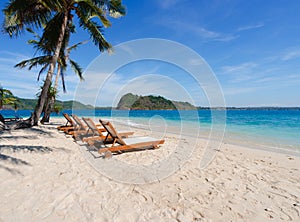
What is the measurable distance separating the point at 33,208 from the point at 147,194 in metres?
1.49

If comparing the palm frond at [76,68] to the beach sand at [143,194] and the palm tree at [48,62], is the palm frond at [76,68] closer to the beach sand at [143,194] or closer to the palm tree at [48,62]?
the palm tree at [48,62]

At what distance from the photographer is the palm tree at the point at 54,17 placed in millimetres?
7082

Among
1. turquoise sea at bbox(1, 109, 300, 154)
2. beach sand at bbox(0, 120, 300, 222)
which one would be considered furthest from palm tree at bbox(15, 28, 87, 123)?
beach sand at bbox(0, 120, 300, 222)

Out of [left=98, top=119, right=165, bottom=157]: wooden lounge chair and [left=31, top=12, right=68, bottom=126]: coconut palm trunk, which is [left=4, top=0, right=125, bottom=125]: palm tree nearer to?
[left=31, top=12, right=68, bottom=126]: coconut palm trunk

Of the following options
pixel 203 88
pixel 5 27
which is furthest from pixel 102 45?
pixel 203 88

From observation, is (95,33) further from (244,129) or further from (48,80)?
(244,129)

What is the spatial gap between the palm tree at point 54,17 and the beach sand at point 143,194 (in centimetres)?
583

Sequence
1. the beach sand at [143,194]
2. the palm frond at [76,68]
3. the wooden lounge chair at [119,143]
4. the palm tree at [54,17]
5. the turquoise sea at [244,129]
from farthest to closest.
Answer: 1. the palm frond at [76,68]
2. the turquoise sea at [244,129]
3. the palm tree at [54,17]
4. the wooden lounge chair at [119,143]
5. the beach sand at [143,194]

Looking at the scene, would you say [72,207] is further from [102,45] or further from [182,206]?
[102,45]

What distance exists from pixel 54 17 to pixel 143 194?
10403 mm

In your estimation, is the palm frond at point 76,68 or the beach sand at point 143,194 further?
the palm frond at point 76,68

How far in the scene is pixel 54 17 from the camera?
8867mm

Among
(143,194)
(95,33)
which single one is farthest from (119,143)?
(95,33)

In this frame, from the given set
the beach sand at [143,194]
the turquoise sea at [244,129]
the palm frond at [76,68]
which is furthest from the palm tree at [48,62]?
the beach sand at [143,194]
